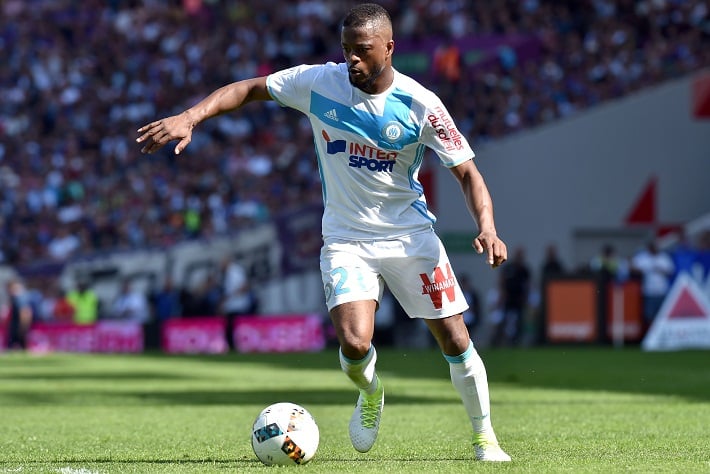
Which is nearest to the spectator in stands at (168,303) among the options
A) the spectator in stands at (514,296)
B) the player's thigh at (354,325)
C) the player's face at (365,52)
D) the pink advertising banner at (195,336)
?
the pink advertising banner at (195,336)

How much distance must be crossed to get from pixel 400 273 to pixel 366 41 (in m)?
1.40

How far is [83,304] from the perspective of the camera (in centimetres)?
2947

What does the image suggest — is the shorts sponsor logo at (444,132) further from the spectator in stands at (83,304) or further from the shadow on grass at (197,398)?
the spectator in stands at (83,304)

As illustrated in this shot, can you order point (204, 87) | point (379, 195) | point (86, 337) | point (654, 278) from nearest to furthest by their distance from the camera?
point (379, 195), point (654, 278), point (86, 337), point (204, 87)

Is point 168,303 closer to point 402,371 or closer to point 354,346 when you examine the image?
point 402,371

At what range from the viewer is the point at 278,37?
37.8m

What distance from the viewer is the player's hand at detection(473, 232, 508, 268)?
7430 millimetres

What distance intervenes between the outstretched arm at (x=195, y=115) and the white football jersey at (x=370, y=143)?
125 mm

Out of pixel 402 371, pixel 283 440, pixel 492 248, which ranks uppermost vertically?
pixel 492 248

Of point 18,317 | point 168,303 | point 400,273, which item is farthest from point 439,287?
point 18,317

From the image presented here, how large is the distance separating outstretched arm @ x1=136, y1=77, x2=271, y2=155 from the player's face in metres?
0.66

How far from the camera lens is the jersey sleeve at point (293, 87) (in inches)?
325

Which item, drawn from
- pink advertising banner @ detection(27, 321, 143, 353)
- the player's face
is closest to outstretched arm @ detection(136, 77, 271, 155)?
the player's face

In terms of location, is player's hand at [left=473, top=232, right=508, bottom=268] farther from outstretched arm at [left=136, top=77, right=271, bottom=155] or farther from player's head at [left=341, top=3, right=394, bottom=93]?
outstretched arm at [left=136, top=77, right=271, bottom=155]
